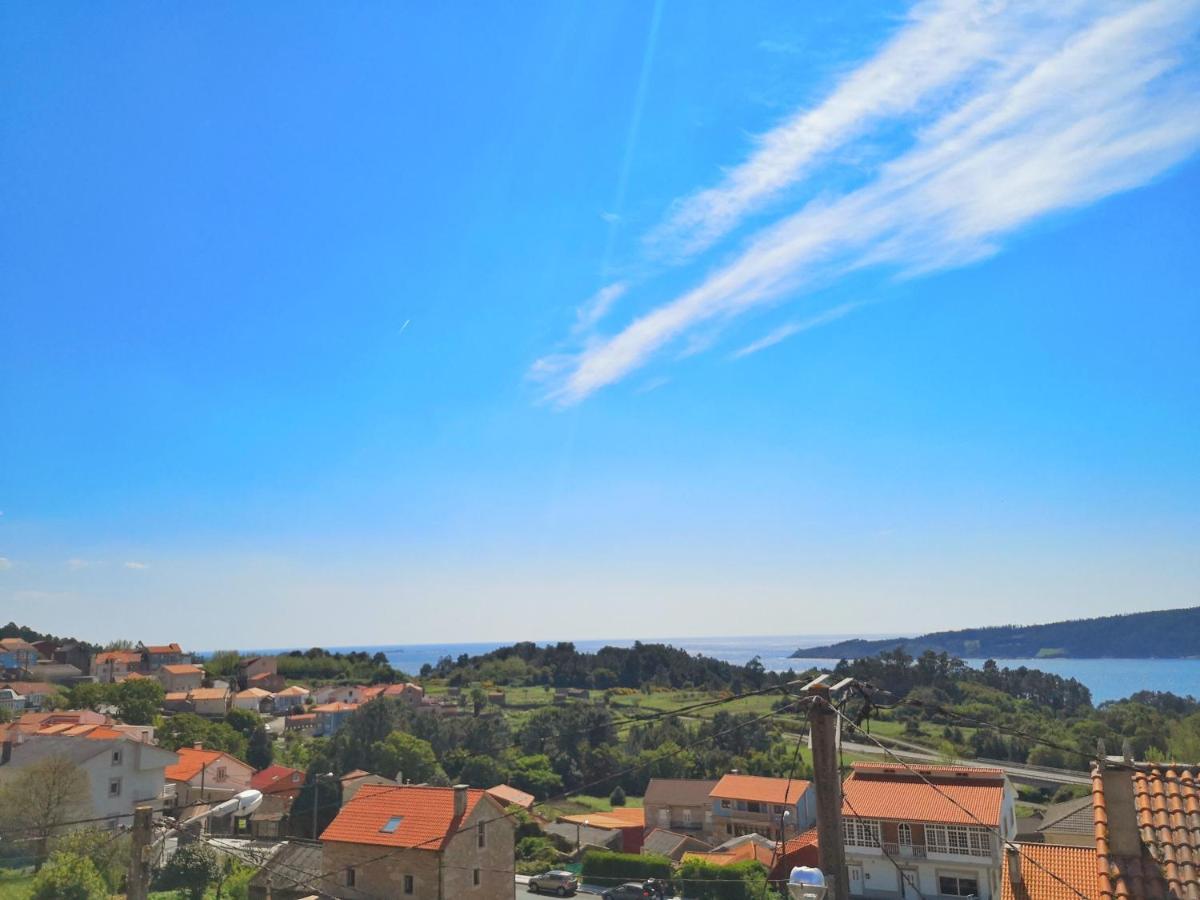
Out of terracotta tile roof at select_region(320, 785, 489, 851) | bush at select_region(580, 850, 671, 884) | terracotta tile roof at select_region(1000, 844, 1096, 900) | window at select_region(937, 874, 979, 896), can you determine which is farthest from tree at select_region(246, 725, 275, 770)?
terracotta tile roof at select_region(1000, 844, 1096, 900)

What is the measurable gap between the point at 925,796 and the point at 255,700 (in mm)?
92706

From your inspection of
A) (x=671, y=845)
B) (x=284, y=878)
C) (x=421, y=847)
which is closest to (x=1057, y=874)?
(x=421, y=847)

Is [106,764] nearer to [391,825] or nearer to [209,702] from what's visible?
[391,825]

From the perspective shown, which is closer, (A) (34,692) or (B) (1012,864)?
A: (B) (1012,864)

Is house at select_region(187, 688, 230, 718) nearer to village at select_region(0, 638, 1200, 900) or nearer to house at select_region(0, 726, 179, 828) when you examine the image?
village at select_region(0, 638, 1200, 900)

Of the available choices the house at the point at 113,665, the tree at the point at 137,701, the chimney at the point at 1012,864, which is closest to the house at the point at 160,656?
the house at the point at 113,665

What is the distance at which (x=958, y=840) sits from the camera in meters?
36.5

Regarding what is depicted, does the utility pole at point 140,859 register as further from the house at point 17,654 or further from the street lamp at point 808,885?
the house at point 17,654

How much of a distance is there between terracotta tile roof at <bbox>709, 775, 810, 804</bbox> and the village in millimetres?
143

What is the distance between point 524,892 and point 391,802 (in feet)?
46.2

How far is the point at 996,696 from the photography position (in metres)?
120

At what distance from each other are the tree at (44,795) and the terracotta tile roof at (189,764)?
947 cm

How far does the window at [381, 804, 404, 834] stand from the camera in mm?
25847

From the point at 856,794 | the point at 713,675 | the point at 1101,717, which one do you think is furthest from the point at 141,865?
the point at 713,675
